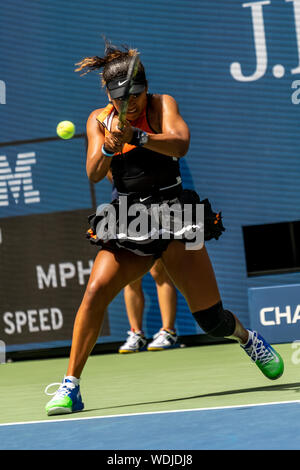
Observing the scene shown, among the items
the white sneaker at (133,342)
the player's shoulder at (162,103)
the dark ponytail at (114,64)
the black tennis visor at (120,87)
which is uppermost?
the dark ponytail at (114,64)

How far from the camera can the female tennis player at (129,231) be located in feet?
15.6

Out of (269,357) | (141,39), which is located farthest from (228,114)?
(269,357)

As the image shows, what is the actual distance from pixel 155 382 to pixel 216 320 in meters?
1.15

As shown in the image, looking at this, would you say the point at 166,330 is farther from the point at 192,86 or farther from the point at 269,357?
the point at 269,357

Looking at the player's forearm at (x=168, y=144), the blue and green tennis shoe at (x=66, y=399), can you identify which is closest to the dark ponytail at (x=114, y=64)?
the player's forearm at (x=168, y=144)

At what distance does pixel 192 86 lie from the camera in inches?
320

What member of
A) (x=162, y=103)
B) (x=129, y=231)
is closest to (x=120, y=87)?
(x=162, y=103)

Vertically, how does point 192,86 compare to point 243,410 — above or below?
above

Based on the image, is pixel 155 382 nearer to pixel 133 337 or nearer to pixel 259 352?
pixel 259 352

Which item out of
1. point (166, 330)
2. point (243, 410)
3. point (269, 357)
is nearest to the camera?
point (243, 410)

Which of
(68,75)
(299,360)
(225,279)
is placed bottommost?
(299,360)

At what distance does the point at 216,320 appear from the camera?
5.04 metres

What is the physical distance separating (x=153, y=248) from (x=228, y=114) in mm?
3513

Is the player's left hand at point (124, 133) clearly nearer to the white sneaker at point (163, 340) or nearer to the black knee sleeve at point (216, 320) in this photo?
the black knee sleeve at point (216, 320)
